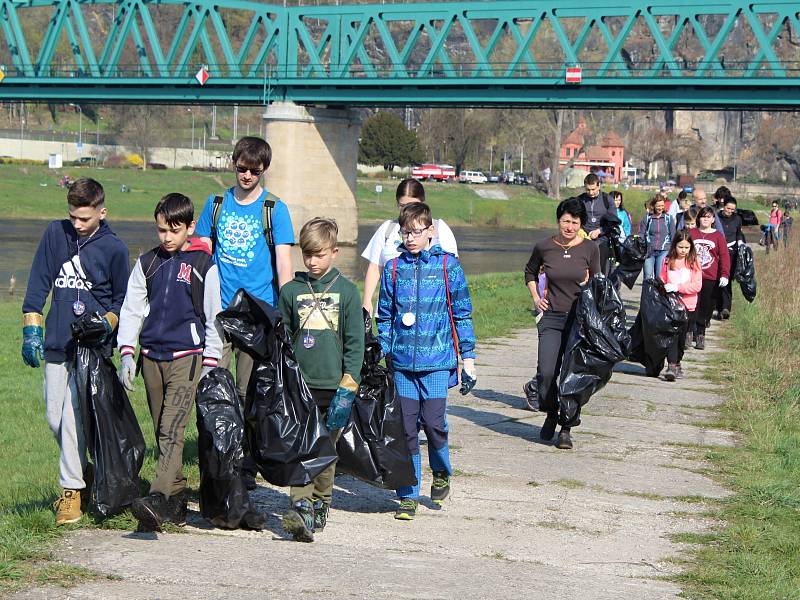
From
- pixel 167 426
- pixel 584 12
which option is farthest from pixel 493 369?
pixel 584 12

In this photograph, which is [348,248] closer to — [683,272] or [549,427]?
[683,272]

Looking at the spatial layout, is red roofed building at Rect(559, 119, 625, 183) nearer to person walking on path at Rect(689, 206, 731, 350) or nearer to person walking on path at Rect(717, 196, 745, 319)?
person walking on path at Rect(717, 196, 745, 319)

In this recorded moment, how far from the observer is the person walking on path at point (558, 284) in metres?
9.12

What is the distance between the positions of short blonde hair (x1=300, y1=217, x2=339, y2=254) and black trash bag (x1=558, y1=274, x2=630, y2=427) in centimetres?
315

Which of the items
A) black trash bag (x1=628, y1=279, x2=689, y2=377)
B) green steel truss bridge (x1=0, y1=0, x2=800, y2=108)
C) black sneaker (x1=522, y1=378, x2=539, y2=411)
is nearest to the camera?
black sneaker (x1=522, y1=378, x2=539, y2=411)

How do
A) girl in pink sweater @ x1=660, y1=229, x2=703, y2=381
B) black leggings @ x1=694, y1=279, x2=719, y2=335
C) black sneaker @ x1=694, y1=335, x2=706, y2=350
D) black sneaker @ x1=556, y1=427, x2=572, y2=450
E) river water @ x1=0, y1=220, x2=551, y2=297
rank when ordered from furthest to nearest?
river water @ x1=0, y1=220, x2=551, y2=297 < black sneaker @ x1=694, y1=335, x2=706, y2=350 < black leggings @ x1=694, y1=279, x2=719, y2=335 < girl in pink sweater @ x1=660, y1=229, x2=703, y2=381 < black sneaker @ x1=556, y1=427, x2=572, y2=450

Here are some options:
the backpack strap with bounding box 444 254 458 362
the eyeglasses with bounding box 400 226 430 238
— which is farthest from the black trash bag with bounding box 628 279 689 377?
the eyeglasses with bounding box 400 226 430 238

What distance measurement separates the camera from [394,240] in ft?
26.1

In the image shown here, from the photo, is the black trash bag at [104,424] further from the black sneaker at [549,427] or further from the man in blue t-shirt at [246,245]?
the black sneaker at [549,427]

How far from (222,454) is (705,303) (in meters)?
10.0

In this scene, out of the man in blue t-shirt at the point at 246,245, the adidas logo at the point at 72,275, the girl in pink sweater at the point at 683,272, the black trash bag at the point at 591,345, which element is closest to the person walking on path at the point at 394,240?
the man in blue t-shirt at the point at 246,245

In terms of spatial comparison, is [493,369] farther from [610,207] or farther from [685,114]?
[685,114]

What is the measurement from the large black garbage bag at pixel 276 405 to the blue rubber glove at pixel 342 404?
8 centimetres

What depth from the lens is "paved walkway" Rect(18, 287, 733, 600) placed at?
5.35m
